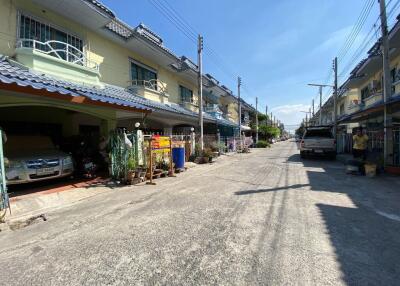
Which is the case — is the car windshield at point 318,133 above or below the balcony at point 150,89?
below

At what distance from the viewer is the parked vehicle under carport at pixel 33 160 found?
22.2 ft

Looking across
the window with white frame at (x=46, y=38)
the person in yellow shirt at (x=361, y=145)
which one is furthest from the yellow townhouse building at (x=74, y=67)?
the person in yellow shirt at (x=361, y=145)

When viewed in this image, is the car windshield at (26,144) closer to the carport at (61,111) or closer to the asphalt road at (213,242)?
the carport at (61,111)

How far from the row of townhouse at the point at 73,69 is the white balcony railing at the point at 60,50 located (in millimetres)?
35

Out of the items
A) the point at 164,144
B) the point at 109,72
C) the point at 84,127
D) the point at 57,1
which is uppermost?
the point at 57,1

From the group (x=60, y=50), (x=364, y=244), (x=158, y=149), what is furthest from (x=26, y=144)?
(x=364, y=244)

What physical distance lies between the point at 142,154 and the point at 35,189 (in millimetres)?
3536

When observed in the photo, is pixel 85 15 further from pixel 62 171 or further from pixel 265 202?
pixel 265 202

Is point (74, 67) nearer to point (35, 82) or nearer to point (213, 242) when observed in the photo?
point (35, 82)

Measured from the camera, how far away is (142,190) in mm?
7934

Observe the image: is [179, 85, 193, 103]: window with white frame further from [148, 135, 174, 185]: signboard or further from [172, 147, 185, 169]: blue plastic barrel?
[148, 135, 174, 185]: signboard

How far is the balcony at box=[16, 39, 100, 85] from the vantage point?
28.1 ft

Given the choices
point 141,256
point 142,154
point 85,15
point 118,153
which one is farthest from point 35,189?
point 85,15

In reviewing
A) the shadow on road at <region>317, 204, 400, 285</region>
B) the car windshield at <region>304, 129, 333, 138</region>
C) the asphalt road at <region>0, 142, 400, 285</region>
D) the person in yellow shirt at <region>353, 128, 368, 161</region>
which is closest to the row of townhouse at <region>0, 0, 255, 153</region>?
the asphalt road at <region>0, 142, 400, 285</region>
